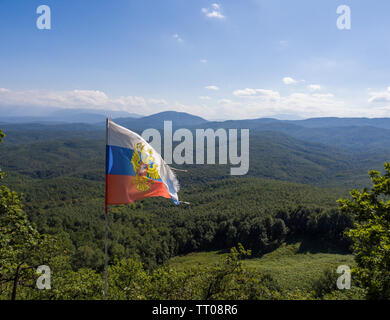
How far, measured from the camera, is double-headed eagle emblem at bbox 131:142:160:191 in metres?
11.4

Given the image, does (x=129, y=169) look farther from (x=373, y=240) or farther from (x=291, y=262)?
(x=291, y=262)

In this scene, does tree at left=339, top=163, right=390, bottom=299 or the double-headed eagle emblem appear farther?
the double-headed eagle emblem

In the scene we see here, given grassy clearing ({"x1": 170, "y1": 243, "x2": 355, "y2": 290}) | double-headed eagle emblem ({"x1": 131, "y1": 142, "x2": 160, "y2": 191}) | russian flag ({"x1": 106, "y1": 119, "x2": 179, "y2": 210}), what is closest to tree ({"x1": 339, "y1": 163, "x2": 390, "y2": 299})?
russian flag ({"x1": 106, "y1": 119, "x2": 179, "y2": 210})

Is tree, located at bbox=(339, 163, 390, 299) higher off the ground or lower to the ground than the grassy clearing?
higher

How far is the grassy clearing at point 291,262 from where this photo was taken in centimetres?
3885

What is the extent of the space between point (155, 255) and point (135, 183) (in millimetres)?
71680

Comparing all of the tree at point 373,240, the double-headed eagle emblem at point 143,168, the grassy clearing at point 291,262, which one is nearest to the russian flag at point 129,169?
the double-headed eagle emblem at point 143,168

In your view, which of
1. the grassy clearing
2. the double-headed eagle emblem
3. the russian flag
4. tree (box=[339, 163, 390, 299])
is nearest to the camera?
tree (box=[339, 163, 390, 299])

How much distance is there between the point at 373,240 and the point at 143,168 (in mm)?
11958

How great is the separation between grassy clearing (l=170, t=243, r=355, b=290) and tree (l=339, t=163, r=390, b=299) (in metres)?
22.6

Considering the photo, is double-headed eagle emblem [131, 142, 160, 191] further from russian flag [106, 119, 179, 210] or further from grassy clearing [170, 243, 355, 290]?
grassy clearing [170, 243, 355, 290]

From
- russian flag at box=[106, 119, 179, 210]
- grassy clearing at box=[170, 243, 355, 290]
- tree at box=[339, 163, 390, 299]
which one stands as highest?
russian flag at box=[106, 119, 179, 210]
